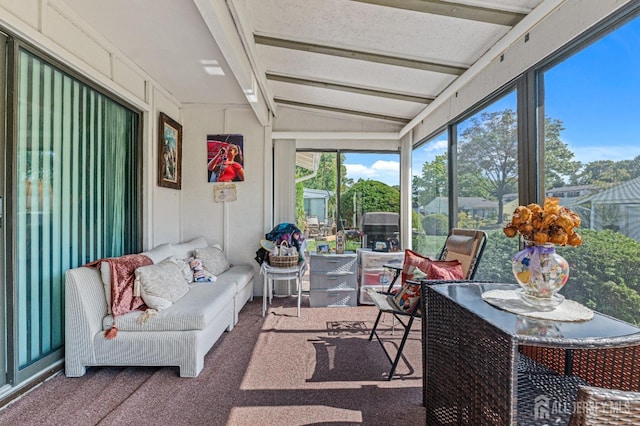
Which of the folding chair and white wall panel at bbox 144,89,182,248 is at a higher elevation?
white wall panel at bbox 144,89,182,248

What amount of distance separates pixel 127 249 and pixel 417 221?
3.84m

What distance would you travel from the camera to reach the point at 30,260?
2242mm

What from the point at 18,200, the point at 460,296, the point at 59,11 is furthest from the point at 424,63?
the point at 18,200

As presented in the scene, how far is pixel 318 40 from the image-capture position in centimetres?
294

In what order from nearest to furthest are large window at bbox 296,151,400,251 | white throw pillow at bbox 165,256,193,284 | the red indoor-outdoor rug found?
the red indoor-outdoor rug, white throw pillow at bbox 165,256,193,284, large window at bbox 296,151,400,251

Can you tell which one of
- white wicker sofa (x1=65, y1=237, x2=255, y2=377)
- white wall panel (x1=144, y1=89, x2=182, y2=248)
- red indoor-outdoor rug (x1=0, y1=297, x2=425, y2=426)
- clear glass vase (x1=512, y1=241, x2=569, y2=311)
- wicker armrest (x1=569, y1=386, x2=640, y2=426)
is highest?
white wall panel (x1=144, y1=89, x2=182, y2=248)

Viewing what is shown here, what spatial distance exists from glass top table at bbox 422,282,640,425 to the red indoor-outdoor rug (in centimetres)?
47

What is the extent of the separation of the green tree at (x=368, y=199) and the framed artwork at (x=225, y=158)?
1.69m

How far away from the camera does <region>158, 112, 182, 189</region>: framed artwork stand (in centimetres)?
396

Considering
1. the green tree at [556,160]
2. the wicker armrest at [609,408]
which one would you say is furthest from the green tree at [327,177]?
the wicker armrest at [609,408]

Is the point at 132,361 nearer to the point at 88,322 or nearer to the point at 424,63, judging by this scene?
the point at 88,322

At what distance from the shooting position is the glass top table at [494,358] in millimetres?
1186

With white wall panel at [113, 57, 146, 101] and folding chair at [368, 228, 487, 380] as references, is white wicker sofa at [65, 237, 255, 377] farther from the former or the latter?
white wall panel at [113, 57, 146, 101]

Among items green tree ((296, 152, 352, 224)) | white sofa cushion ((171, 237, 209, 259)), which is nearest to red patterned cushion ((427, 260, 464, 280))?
green tree ((296, 152, 352, 224))
